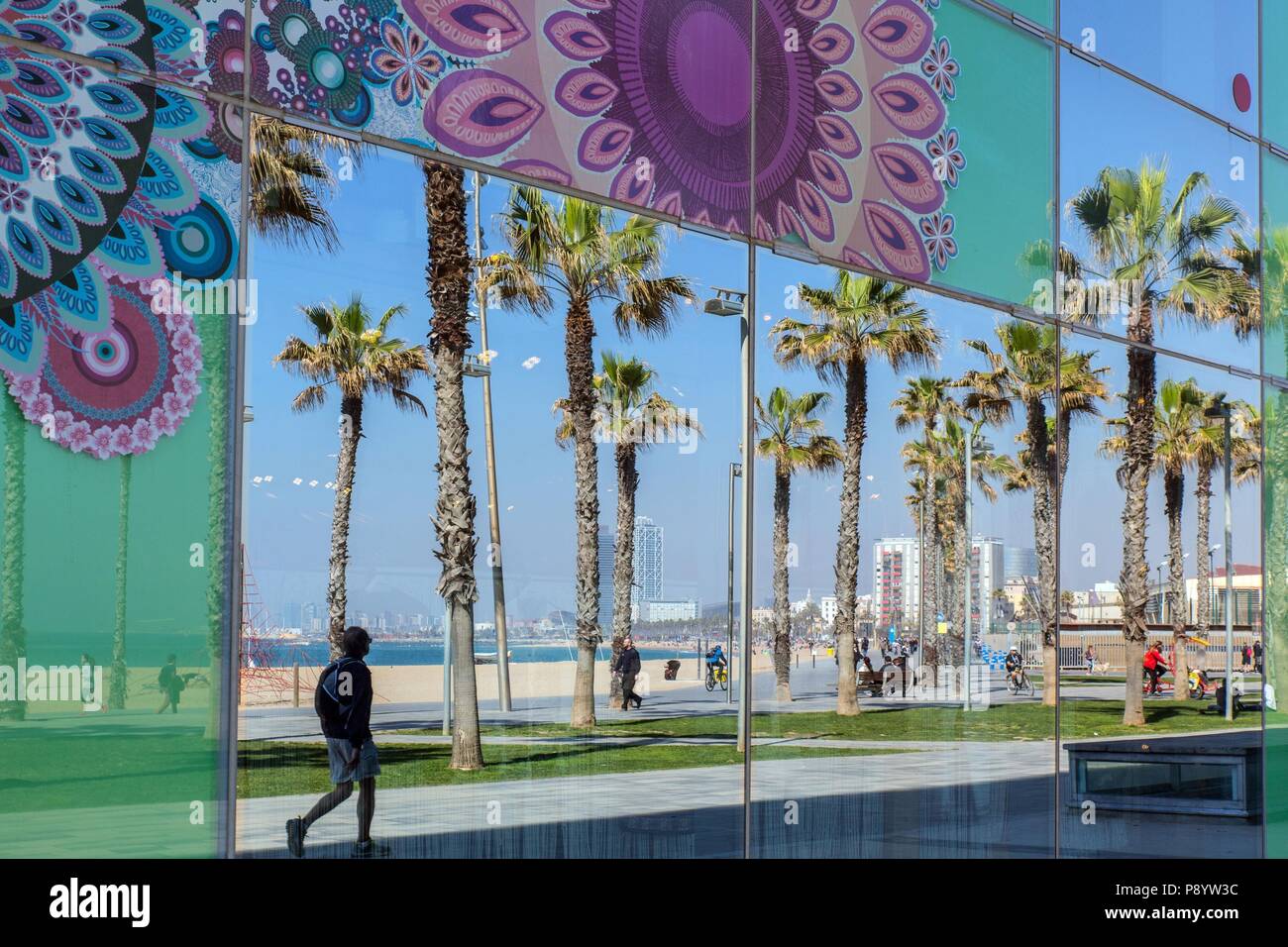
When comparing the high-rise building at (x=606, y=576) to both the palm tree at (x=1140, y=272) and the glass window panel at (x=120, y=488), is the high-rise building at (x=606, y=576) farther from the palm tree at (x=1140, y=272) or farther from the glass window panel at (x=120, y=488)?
the palm tree at (x=1140, y=272)

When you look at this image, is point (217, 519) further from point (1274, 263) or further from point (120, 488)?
point (1274, 263)

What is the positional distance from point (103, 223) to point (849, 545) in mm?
5423

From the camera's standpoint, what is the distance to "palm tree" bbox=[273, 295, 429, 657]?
7.04m

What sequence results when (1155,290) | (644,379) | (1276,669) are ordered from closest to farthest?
(644,379)
(1155,290)
(1276,669)

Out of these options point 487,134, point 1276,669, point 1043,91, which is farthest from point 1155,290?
point 487,134

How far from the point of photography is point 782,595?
9.63 m

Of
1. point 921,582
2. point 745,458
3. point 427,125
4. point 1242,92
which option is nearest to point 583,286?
point 427,125

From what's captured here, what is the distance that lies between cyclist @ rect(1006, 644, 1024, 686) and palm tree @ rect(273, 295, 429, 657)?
633 cm

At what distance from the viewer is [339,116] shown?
24.1ft

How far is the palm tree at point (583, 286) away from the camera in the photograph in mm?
8305

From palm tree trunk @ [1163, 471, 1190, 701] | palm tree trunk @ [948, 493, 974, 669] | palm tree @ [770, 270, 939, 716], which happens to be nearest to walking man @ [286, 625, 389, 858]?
palm tree @ [770, 270, 939, 716]

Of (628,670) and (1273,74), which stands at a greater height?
(1273,74)
